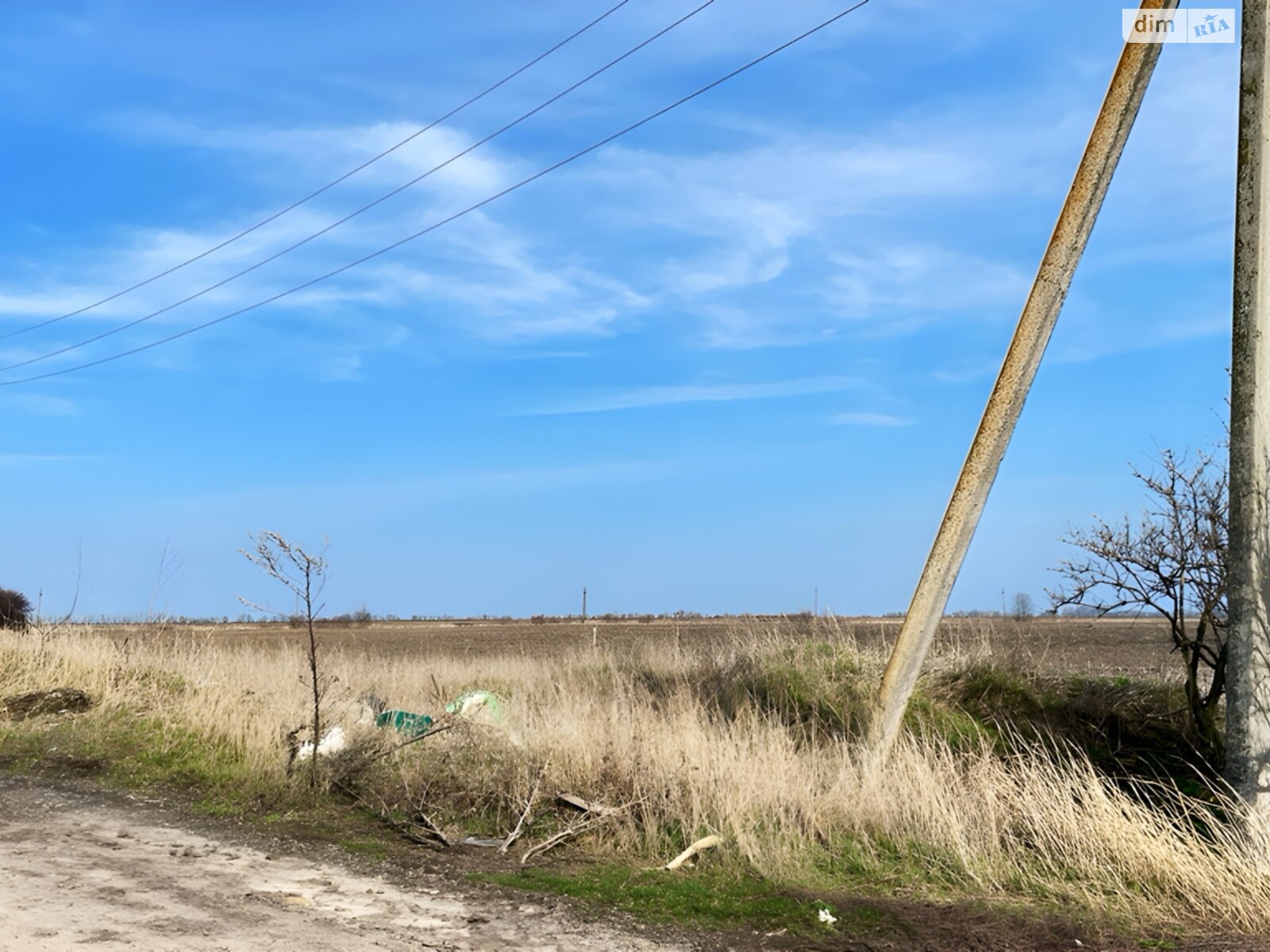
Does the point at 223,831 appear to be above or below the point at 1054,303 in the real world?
below

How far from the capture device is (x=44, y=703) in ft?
49.5

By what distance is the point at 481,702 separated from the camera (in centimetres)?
1261

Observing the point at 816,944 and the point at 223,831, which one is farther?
the point at 223,831

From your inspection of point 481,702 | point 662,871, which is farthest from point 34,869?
point 481,702

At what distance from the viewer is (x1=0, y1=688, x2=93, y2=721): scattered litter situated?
14.9 metres

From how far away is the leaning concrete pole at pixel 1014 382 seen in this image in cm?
994

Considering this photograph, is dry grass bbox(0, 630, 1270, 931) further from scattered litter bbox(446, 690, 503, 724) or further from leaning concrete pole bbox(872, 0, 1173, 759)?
leaning concrete pole bbox(872, 0, 1173, 759)

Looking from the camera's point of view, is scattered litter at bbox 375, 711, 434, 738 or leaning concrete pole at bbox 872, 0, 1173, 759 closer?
leaning concrete pole at bbox 872, 0, 1173, 759

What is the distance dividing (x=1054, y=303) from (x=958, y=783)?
4.50m

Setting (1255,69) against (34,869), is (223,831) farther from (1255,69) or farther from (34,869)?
(1255,69)

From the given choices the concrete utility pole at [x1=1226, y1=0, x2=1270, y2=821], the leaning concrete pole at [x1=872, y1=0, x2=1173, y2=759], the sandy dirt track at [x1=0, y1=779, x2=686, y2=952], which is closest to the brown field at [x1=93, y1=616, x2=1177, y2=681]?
the leaning concrete pole at [x1=872, y1=0, x2=1173, y2=759]

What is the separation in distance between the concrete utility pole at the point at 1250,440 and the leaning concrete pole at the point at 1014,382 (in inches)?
57.9

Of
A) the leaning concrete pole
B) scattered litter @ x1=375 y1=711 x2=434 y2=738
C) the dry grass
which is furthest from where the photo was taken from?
scattered litter @ x1=375 y1=711 x2=434 y2=738

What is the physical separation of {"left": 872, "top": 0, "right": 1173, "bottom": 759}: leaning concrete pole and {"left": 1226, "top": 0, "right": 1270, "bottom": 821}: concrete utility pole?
4.83 ft
